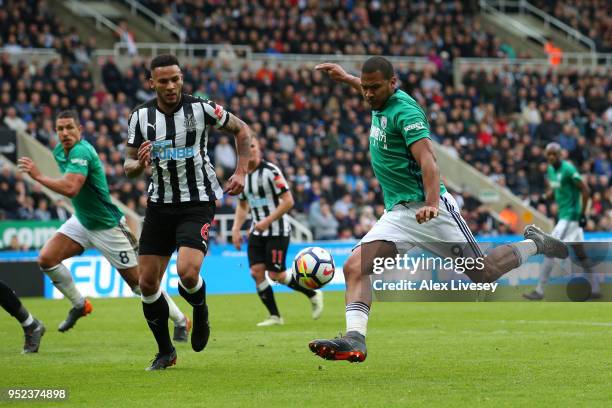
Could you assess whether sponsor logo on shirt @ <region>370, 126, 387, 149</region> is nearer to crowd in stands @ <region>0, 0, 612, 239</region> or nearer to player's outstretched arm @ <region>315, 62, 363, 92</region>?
player's outstretched arm @ <region>315, 62, 363, 92</region>

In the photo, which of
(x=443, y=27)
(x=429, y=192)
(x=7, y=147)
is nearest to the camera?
(x=429, y=192)

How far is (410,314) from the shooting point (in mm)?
15750

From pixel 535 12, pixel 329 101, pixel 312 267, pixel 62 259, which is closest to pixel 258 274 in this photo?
pixel 62 259

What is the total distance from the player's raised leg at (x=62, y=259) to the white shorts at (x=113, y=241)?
0.15 ft

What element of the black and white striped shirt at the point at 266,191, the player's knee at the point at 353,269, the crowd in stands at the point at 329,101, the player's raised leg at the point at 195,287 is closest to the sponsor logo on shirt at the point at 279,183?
the black and white striped shirt at the point at 266,191

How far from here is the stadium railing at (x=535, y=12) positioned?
135ft

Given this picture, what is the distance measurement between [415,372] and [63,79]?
1953 cm

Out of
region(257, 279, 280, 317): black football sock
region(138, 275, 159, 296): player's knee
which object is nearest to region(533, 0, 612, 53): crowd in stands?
region(257, 279, 280, 317): black football sock

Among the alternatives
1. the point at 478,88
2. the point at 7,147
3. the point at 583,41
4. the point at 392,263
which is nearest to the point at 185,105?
the point at 392,263

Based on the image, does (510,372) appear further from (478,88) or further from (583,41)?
(583,41)

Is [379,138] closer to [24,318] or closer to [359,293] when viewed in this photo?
[359,293]

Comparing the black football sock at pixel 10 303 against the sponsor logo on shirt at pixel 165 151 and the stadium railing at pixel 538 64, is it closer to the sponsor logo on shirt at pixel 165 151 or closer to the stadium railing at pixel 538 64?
the sponsor logo on shirt at pixel 165 151

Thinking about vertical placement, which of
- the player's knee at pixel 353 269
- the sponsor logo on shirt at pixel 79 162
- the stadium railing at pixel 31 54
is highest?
the sponsor logo on shirt at pixel 79 162

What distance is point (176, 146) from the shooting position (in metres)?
9.25
